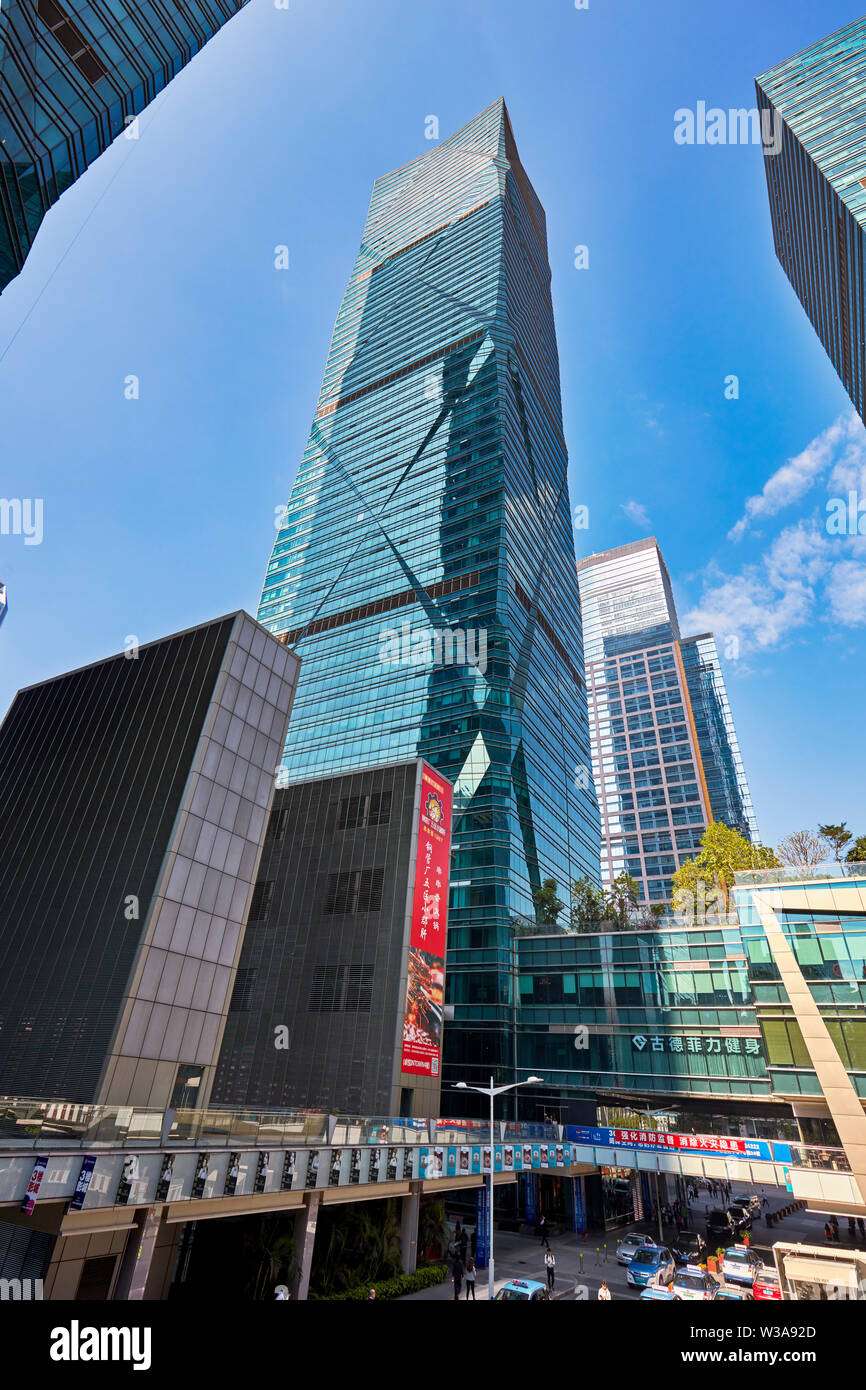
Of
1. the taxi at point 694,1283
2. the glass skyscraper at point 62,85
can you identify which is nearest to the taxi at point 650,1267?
the taxi at point 694,1283

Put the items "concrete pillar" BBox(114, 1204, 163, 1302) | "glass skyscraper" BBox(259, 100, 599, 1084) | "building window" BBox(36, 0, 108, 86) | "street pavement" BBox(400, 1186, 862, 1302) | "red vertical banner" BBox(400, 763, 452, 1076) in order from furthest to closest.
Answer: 1. "glass skyscraper" BBox(259, 100, 599, 1084)
2. "red vertical banner" BBox(400, 763, 452, 1076)
3. "street pavement" BBox(400, 1186, 862, 1302)
4. "building window" BBox(36, 0, 108, 86)
5. "concrete pillar" BBox(114, 1204, 163, 1302)

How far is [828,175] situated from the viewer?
278 feet

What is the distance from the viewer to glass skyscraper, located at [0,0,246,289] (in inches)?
1125

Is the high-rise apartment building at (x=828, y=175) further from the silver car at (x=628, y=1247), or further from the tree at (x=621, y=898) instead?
the silver car at (x=628, y=1247)

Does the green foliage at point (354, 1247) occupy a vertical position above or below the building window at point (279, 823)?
below

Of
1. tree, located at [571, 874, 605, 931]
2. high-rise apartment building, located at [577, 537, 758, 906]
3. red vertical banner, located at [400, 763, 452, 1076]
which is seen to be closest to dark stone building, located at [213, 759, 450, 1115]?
red vertical banner, located at [400, 763, 452, 1076]

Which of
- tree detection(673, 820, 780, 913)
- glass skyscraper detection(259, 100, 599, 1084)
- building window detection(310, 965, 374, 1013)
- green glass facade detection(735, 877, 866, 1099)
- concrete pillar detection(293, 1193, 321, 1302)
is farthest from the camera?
glass skyscraper detection(259, 100, 599, 1084)

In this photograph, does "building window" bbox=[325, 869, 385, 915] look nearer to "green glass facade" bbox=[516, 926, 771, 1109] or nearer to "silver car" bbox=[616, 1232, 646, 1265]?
"green glass facade" bbox=[516, 926, 771, 1109]

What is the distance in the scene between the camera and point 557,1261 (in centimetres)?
3875

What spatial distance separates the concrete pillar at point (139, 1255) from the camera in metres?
19.1

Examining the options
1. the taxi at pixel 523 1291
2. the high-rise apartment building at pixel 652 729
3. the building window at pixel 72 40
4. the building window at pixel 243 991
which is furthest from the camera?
the high-rise apartment building at pixel 652 729

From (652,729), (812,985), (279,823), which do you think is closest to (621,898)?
(812,985)

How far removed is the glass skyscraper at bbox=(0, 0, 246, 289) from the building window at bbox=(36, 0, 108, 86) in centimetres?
4

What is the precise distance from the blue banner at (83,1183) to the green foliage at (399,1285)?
14.4 meters
